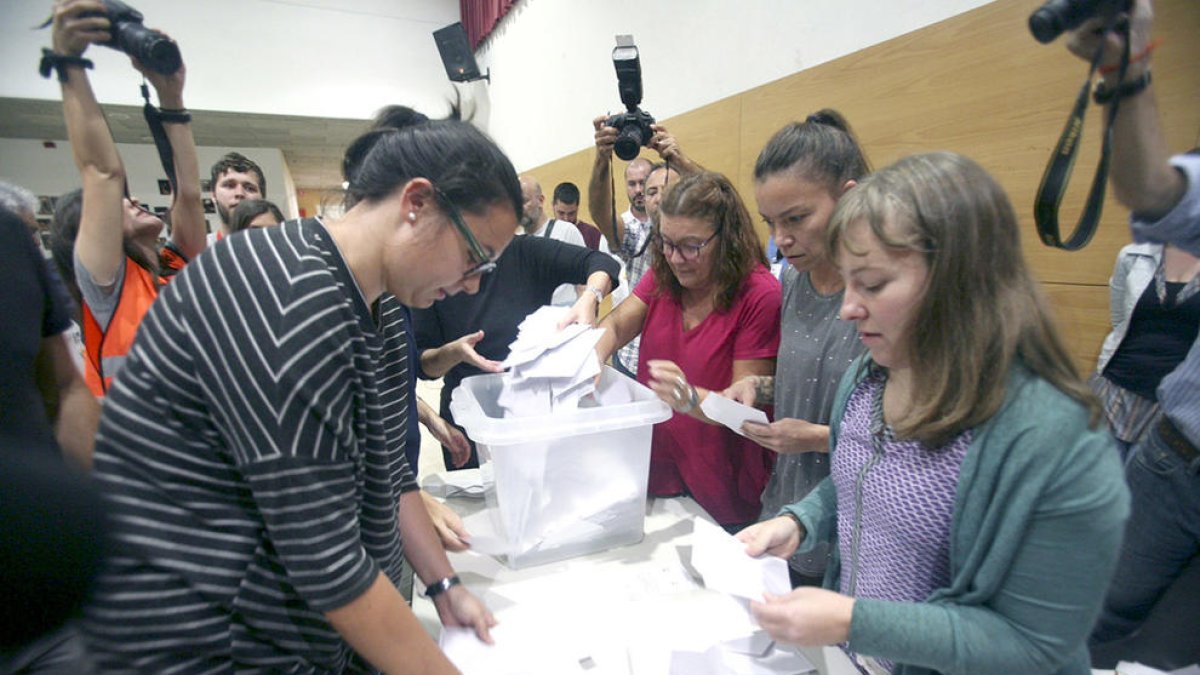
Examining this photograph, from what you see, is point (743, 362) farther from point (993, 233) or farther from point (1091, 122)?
point (1091, 122)

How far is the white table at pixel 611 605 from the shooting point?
0.79 meters

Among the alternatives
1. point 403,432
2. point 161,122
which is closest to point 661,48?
point 161,122

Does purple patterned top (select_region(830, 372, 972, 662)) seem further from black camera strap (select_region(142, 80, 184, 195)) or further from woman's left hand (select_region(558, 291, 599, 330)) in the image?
black camera strap (select_region(142, 80, 184, 195))

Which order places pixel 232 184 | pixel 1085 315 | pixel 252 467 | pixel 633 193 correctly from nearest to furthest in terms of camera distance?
pixel 252 467 → pixel 1085 315 → pixel 232 184 → pixel 633 193

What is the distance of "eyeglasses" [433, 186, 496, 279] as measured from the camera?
0.69 m

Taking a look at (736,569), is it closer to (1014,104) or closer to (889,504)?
(889,504)

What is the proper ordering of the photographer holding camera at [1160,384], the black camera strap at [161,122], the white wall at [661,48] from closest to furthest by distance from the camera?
the photographer holding camera at [1160,384] → the black camera strap at [161,122] → the white wall at [661,48]

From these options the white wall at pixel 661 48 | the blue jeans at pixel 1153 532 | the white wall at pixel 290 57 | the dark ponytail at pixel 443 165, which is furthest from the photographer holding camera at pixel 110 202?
the white wall at pixel 290 57

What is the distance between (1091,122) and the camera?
142 cm

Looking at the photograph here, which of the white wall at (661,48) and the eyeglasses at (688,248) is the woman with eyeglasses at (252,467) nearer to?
the eyeglasses at (688,248)

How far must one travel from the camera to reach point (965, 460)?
0.61 m

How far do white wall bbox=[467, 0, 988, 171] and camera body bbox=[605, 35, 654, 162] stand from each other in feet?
1.37

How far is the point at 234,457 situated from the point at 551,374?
0.58m

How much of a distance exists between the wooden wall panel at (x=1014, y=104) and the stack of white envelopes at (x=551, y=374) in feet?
3.23
